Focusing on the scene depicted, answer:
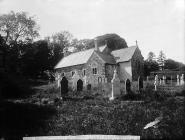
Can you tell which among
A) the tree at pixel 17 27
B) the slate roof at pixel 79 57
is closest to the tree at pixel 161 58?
the tree at pixel 17 27

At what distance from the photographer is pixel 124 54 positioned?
2839 centimetres

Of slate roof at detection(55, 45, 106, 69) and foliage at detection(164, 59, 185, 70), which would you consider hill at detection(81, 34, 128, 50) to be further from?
foliage at detection(164, 59, 185, 70)

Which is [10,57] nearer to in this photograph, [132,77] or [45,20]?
[45,20]

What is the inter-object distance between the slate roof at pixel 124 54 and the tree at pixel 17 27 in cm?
1808

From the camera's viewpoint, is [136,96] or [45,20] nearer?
[45,20]

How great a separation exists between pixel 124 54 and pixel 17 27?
1977cm

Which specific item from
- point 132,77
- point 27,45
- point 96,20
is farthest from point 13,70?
point 132,77

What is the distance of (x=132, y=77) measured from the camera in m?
26.6

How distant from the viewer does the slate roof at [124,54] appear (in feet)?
89.4

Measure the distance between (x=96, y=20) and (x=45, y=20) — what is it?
1485mm

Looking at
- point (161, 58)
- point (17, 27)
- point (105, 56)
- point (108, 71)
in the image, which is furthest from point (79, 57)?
point (17, 27)

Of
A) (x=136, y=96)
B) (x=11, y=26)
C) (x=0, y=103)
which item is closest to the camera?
(x=11, y=26)

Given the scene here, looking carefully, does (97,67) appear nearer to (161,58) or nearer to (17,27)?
(161,58)

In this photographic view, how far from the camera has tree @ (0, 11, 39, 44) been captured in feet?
27.7
